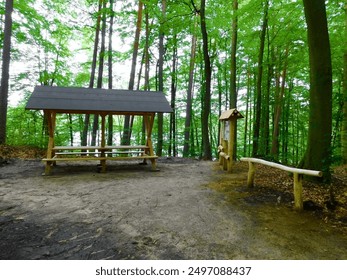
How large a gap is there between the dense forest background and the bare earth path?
18.2 feet

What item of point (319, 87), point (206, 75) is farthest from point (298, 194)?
point (206, 75)

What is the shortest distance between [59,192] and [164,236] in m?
2.95

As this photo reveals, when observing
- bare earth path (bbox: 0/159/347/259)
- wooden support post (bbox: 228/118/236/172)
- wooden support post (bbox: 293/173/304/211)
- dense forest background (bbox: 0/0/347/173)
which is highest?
dense forest background (bbox: 0/0/347/173)

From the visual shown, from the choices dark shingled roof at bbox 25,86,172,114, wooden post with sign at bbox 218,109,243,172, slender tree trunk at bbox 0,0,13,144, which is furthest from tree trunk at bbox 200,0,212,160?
slender tree trunk at bbox 0,0,13,144

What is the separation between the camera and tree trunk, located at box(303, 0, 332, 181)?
5129mm

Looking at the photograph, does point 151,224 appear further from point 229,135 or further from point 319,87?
point 229,135

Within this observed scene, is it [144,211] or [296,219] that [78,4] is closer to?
[144,211]

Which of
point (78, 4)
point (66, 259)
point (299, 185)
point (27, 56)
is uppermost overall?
point (78, 4)

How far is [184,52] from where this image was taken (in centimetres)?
1620

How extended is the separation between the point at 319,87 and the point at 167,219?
430 cm

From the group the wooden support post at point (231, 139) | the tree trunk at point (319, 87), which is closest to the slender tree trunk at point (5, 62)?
the wooden support post at point (231, 139)

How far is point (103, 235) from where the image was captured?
3.01 m

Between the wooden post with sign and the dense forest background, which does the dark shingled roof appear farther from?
the dense forest background
